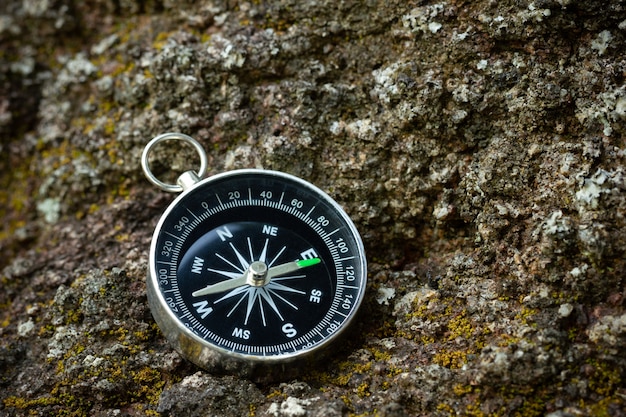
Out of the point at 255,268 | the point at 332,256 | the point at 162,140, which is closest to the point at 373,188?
the point at 332,256

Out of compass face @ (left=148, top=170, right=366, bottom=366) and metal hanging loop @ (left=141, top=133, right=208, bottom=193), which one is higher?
metal hanging loop @ (left=141, top=133, right=208, bottom=193)

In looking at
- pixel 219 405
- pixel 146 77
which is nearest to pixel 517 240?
pixel 219 405

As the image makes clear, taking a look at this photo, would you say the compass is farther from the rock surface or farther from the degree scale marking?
the rock surface

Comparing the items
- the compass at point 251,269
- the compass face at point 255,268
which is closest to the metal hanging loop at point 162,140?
the compass at point 251,269

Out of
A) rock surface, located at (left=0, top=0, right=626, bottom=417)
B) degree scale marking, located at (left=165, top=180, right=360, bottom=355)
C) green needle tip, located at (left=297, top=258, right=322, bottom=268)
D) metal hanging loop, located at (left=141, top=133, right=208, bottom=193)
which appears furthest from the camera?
metal hanging loop, located at (left=141, top=133, right=208, bottom=193)

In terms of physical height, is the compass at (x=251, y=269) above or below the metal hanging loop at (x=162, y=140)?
below

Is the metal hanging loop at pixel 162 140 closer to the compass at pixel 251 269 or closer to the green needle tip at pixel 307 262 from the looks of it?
the compass at pixel 251 269

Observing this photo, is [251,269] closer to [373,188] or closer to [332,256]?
[332,256]

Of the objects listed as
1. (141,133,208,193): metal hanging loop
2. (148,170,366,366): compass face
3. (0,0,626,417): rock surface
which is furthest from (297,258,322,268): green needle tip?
(141,133,208,193): metal hanging loop
